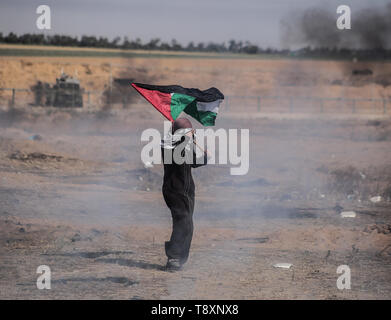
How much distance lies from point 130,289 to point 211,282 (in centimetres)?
97

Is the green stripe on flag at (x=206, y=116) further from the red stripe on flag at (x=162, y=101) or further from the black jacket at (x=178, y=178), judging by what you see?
the black jacket at (x=178, y=178)

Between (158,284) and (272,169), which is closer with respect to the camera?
(158,284)

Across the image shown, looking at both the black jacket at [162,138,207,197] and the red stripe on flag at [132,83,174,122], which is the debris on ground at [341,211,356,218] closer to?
the black jacket at [162,138,207,197]

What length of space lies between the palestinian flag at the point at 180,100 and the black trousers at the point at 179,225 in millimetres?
938

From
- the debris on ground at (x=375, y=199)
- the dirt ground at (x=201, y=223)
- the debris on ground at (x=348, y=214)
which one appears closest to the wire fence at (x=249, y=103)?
the dirt ground at (x=201, y=223)

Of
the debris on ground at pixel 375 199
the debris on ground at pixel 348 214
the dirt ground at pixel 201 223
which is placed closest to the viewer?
the dirt ground at pixel 201 223

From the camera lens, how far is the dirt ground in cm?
832

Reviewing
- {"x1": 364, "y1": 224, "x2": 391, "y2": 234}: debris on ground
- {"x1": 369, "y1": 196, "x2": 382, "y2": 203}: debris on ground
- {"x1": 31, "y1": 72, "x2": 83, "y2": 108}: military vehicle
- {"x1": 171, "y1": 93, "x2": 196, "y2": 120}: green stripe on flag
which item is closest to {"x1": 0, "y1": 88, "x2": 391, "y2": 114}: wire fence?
{"x1": 31, "y1": 72, "x2": 83, "y2": 108}: military vehicle

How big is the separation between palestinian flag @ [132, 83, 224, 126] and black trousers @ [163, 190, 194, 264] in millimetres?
938

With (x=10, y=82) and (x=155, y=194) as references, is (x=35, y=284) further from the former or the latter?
(x=10, y=82)

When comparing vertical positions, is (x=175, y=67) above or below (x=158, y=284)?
above

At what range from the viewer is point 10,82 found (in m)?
49.3

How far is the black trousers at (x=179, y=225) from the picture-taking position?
28.7 ft

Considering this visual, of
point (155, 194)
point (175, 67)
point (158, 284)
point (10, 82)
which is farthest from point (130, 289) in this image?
point (175, 67)
